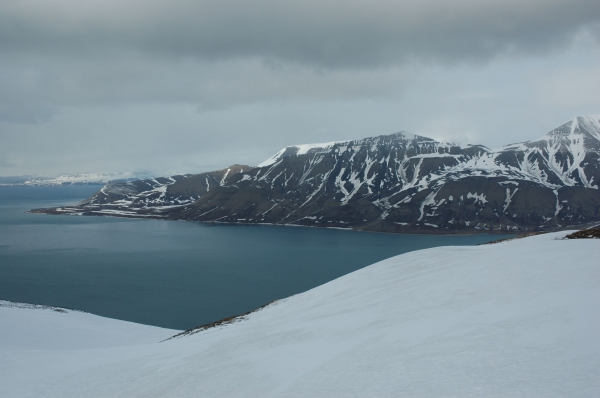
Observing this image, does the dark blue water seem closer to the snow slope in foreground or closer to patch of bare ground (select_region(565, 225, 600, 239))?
the snow slope in foreground

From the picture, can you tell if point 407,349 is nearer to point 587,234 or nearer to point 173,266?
point 587,234

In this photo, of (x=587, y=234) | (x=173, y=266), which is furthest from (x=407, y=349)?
(x=173, y=266)

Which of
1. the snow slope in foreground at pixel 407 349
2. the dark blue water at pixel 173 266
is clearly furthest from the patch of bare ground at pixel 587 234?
the dark blue water at pixel 173 266

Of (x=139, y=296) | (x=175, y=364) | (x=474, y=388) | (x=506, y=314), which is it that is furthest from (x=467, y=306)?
(x=139, y=296)

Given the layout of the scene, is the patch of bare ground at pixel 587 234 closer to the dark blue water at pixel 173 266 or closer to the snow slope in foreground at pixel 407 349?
the snow slope in foreground at pixel 407 349

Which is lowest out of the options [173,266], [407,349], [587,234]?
[173,266]

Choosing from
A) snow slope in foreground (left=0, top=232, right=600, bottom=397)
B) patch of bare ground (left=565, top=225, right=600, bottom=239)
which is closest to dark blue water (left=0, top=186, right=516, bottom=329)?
snow slope in foreground (left=0, top=232, right=600, bottom=397)
